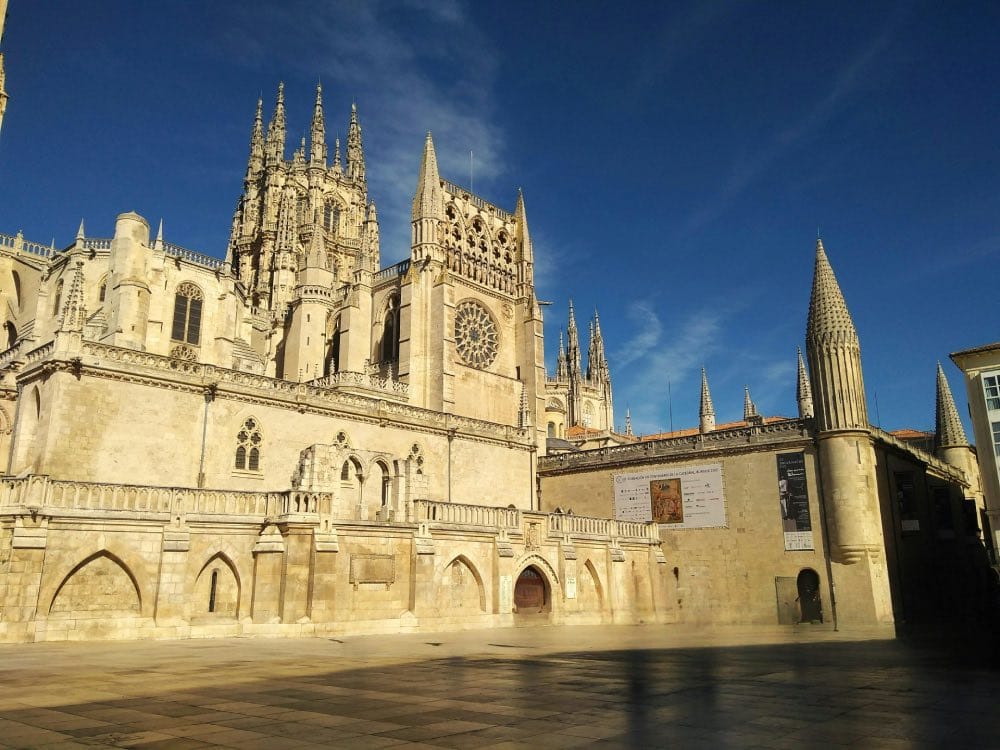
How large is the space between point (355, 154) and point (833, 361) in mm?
59173

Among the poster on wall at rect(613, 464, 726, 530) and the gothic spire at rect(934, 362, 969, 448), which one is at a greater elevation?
the gothic spire at rect(934, 362, 969, 448)

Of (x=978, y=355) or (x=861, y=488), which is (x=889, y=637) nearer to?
(x=861, y=488)

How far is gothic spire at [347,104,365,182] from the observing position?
7706 centimetres

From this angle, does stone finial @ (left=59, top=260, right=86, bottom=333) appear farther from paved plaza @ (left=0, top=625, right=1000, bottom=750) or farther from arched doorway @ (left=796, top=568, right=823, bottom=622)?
arched doorway @ (left=796, top=568, right=823, bottom=622)

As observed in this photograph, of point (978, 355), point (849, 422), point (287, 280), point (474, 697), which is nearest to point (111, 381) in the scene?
point (474, 697)

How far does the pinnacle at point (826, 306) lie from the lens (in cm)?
3231

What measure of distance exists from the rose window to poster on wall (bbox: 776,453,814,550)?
2079cm

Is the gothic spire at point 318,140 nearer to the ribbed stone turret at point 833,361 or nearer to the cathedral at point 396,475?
the cathedral at point 396,475

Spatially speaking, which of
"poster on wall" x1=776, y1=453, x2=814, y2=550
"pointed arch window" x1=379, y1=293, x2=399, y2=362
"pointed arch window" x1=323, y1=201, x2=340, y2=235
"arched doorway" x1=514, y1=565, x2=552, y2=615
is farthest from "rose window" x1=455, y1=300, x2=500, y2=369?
"pointed arch window" x1=323, y1=201, x2=340, y2=235

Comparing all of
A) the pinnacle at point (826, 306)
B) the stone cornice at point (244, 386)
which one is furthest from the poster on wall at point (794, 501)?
the stone cornice at point (244, 386)

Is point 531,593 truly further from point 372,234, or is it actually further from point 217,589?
point 372,234

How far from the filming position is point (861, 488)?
30328 mm

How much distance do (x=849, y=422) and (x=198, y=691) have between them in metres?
27.9

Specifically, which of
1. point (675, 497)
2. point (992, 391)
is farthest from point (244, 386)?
point (992, 391)
